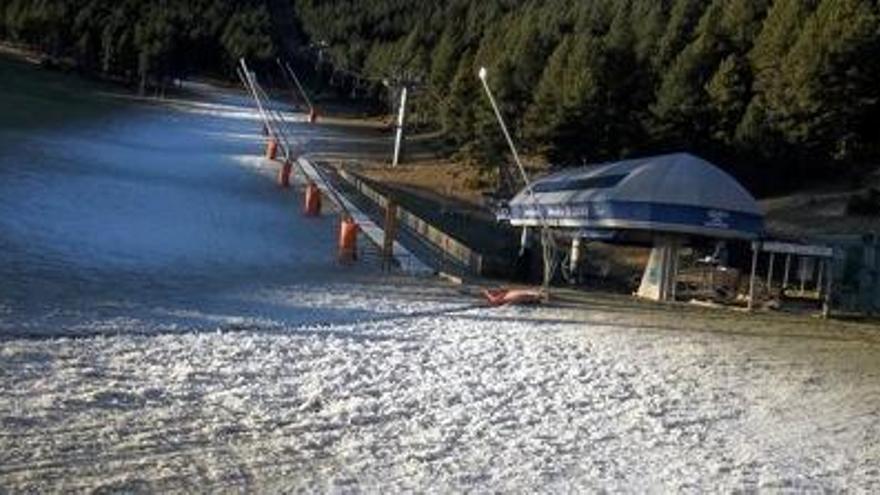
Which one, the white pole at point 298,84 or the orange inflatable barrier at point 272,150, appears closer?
the orange inflatable barrier at point 272,150

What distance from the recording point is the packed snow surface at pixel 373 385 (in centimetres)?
1244

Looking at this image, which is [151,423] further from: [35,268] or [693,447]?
[35,268]

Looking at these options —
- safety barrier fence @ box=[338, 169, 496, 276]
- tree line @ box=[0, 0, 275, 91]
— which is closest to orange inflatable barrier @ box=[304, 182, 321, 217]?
safety barrier fence @ box=[338, 169, 496, 276]

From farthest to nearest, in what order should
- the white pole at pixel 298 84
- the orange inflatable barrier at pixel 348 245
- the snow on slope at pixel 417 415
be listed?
the white pole at pixel 298 84 → the orange inflatable barrier at pixel 348 245 → the snow on slope at pixel 417 415

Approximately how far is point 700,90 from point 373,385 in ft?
197

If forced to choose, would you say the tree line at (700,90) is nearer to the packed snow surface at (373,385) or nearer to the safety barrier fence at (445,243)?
the safety barrier fence at (445,243)

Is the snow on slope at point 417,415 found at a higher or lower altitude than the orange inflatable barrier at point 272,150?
lower

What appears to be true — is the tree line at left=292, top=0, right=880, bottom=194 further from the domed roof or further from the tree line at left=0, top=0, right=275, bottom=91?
the tree line at left=0, top=0, right=275, bottom=91

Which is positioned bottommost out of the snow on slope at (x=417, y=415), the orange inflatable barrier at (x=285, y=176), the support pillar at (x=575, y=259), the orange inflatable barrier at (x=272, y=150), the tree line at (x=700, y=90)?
the support pillar at (x=575, y=259)

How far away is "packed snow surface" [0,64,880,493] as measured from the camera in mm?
12438

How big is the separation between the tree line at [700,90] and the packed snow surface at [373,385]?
37.9 metres

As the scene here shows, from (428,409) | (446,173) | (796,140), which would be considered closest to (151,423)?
(428,409)

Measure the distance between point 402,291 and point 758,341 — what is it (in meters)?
7.57

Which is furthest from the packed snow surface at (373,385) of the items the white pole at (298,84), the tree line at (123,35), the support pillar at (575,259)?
the white pole at (298,84)
